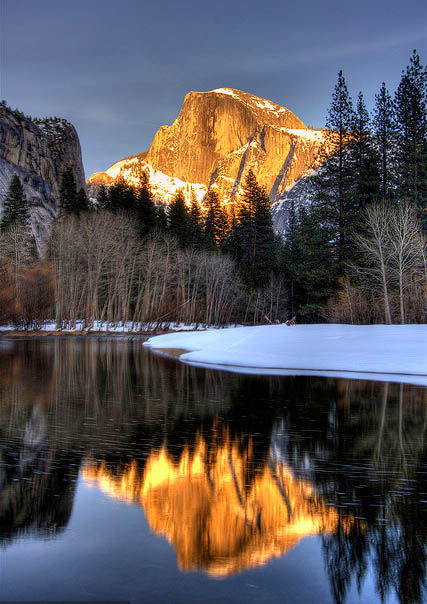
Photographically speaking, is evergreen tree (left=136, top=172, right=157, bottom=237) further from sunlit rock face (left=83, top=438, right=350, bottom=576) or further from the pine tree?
sunlit rock face (left=83, top=438, right=350, bottom=576)

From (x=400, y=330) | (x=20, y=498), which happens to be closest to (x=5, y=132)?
A: (x=400, y=330)

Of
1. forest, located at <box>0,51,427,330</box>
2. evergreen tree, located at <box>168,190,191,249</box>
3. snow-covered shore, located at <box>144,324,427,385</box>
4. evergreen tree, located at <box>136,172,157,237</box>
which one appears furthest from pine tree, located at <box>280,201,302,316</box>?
snow-covered shore, located at <box>144,324,427,385</box>

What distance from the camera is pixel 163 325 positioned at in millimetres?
49344

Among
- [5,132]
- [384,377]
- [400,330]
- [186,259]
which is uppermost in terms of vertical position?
[5,132]

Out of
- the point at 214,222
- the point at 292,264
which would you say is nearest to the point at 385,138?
the point at 292,264

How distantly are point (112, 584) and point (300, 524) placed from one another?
1.62 m

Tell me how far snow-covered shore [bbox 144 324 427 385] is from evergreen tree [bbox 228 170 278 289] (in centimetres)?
3970

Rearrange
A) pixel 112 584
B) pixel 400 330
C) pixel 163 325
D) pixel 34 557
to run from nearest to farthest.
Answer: pixel 112 584 → pixel 34 557 → pixel 400 330 → pixel 163 325

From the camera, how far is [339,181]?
35781 millimetres

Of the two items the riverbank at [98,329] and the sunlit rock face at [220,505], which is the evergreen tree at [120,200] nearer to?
the riverbank at [98,329]

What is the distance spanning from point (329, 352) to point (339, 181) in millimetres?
21917

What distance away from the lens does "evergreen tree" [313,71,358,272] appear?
35.4 metres

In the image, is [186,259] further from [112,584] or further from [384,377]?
[112,584]

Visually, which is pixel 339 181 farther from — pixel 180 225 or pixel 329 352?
pixel 180 225
